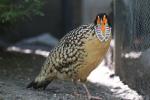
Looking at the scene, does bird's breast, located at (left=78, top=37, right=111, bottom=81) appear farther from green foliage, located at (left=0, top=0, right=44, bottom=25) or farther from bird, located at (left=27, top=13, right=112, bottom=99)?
green foliage, located at (left=0, top=0, right=44, bottom=25)

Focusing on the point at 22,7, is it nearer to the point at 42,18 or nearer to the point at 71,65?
the point at 71,65

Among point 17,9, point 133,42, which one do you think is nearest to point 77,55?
point 133,42

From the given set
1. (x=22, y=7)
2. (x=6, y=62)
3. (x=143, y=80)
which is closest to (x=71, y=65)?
(x=143, y=80)

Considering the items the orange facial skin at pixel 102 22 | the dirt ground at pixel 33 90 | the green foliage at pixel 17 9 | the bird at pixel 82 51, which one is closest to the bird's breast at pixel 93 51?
the bird at pixel 82 51

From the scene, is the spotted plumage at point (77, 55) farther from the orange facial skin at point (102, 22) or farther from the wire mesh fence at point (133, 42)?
the wire mesh fence at point (133, 42)

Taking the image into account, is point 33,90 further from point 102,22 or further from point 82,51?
point 102,22

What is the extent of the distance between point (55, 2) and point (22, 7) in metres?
5.29

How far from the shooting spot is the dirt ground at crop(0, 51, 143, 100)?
21.0 ft

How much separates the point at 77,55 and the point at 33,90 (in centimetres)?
91

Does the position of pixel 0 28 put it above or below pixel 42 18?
below

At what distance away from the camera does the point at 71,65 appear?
634cm

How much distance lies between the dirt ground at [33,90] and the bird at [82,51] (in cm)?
31

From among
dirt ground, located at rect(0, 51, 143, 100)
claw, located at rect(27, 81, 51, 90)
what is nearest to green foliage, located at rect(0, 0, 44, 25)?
dirt ground, located at rect(0, 51, 143, 100)

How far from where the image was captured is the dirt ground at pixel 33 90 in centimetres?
639
